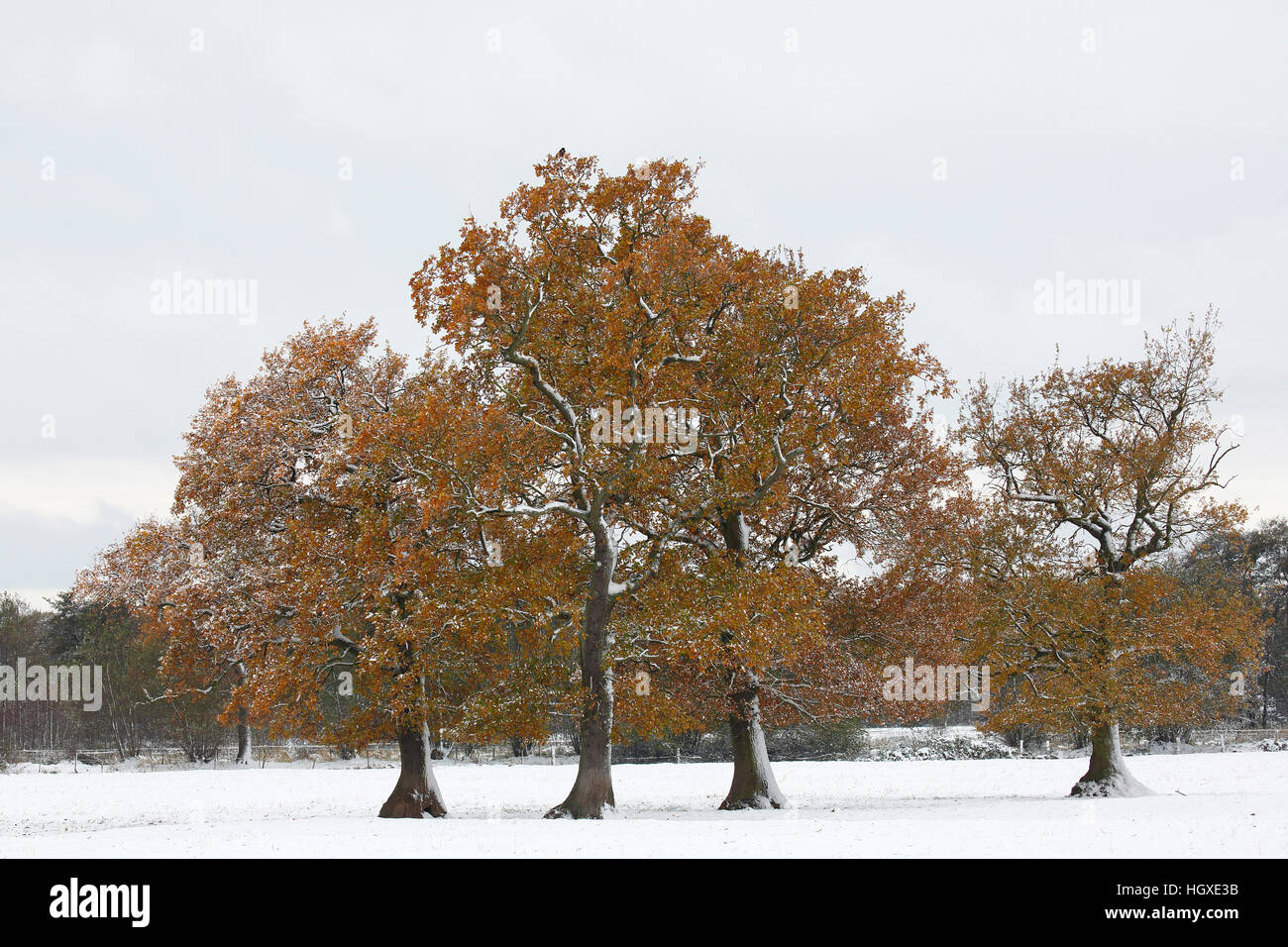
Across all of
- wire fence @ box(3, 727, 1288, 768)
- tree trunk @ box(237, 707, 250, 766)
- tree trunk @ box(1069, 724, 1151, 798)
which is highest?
tree trunk @ box(1069, 724, 1151, 798)

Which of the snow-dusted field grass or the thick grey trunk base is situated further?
the thick grey trunk base

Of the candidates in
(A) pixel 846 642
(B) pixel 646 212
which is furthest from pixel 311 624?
(A) pixel 846 642

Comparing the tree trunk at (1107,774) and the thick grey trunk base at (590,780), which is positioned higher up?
the thick grey trunk base at (590,780)

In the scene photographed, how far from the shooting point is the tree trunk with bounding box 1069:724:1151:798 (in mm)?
27688

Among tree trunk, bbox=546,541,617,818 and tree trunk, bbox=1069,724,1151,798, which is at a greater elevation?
tree trunk, bbox=546,541,617,818

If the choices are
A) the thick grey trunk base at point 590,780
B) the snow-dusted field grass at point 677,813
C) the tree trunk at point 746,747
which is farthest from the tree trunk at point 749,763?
the thick grey trunk base at point 590,780

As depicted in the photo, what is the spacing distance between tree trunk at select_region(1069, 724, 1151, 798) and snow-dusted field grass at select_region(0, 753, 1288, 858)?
903mm

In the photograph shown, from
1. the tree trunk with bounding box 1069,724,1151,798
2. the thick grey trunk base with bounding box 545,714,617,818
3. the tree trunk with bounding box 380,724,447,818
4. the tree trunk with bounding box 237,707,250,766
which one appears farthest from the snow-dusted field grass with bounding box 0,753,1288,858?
the tree trunk with bounding box 237,707,250,766

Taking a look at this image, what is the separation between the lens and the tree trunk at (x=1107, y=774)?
90.8 ft

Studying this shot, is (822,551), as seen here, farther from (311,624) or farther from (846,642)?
(311,624)

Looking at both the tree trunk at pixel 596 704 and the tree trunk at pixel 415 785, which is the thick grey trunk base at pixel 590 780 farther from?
the tree trunk at pixel 415 785

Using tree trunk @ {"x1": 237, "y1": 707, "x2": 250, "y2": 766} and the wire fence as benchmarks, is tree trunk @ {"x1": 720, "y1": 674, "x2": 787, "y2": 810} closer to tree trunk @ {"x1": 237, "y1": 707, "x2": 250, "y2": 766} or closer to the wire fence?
the wire fence

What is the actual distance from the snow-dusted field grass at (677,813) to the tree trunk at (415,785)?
4.55 ft

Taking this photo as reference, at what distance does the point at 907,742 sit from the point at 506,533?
138ft
